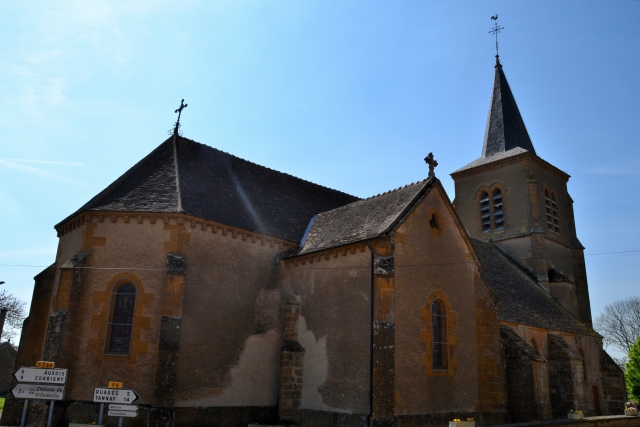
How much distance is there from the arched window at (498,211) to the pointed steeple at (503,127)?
10.00 ft

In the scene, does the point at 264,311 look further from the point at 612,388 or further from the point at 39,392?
the point at 612,388

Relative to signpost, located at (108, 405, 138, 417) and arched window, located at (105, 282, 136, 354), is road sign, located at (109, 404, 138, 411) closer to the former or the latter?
signpost, located at (108, 405, 138, 417)

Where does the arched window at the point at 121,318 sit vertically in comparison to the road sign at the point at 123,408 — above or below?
above

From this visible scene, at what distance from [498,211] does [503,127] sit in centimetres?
600

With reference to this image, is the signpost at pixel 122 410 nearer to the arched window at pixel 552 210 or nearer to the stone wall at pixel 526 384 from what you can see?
the stone wall at pixel 526 384

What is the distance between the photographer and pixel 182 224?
15812mm

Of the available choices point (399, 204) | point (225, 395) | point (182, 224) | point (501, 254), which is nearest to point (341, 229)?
point (399, 204)

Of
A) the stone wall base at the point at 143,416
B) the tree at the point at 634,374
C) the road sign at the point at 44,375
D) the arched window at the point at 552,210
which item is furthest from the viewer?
the tree at the point at 634,374

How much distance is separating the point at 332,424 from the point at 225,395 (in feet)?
11.2

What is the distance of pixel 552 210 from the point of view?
3216cm

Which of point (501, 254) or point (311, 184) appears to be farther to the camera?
point (501, 254)

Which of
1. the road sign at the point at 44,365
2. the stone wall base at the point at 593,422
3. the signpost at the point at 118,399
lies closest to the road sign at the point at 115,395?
the signpost at the point at 118,399

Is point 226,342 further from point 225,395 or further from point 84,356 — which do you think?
point 84,356

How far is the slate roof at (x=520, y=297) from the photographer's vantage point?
2267 centimetres
